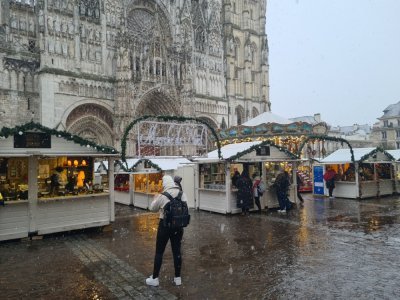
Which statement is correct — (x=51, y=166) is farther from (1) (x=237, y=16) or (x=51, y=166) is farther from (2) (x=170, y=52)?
(1) (x=237, y=16)

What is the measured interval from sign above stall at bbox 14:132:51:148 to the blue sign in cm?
1621

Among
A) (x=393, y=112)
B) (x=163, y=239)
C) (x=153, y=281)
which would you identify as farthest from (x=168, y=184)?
(x=393, y=112)

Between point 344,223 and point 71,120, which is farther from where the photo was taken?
point 71,120

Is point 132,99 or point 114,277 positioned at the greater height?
point 132,99

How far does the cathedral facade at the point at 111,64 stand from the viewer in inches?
1099

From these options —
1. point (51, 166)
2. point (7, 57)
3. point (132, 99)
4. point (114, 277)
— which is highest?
point (7, 57)

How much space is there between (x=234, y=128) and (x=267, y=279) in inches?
975

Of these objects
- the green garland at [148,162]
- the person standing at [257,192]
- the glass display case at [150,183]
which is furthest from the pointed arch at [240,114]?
the person standing at [257,192]

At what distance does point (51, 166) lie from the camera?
46.7 ft

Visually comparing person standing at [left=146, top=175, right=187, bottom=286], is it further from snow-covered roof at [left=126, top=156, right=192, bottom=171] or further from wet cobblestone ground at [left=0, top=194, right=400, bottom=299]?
snow-covered roof at [left=126, top=156, right=192, bottom=171]

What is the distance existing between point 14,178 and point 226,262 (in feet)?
29.4

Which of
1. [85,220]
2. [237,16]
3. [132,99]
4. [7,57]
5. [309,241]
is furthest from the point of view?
[237,16]

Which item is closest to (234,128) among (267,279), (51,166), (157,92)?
(157,92)

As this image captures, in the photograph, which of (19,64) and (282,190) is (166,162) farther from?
(19,64)
